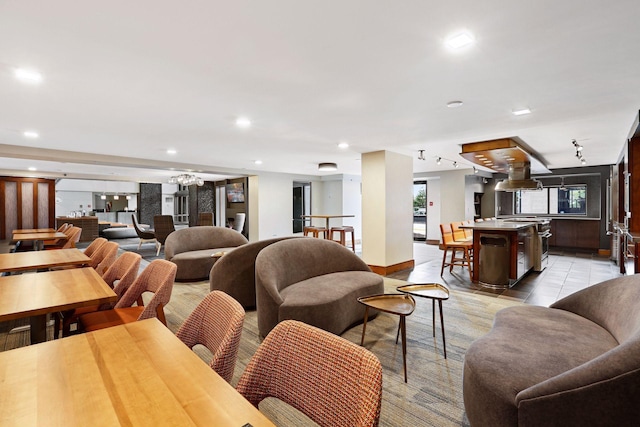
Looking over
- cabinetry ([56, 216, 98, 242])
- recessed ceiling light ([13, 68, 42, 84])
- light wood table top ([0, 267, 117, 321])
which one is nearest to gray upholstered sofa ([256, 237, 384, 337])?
light wood table top ([0, 267, 117, 321])

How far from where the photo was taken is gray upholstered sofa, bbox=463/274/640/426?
119 centimetres

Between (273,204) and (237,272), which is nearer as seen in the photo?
(237,272)

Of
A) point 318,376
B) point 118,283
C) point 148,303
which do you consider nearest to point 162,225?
point 118,283

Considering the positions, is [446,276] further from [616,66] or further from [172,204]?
[172,204]

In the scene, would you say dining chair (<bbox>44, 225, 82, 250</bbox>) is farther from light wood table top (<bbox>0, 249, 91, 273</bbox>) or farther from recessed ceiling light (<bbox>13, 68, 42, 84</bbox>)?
recessed ceiling light (<bbox>13, 68, 42, 84</bbox>)

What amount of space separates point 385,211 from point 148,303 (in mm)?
4478

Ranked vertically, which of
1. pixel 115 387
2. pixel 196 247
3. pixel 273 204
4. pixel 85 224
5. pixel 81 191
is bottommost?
pixel 196 247

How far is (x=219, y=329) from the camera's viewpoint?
4.34ft

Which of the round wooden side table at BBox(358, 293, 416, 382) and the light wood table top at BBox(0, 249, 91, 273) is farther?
the light wood table top at BBox(0, 249, 91, 273)

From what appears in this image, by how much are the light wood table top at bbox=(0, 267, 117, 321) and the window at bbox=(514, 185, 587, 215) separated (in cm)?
1091

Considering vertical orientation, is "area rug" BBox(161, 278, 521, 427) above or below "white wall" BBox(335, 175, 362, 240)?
below

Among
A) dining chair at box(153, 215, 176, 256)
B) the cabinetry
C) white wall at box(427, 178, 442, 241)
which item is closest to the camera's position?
dining chair at box(153, 215, 176, 256)

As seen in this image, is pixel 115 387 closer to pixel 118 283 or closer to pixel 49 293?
pixel 49 293

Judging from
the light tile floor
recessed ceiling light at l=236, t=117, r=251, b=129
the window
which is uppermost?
recessed ceiling light at l=236, t=117, r=251, b=129
